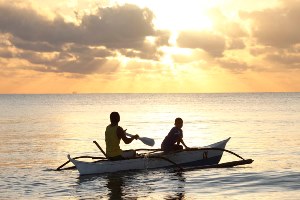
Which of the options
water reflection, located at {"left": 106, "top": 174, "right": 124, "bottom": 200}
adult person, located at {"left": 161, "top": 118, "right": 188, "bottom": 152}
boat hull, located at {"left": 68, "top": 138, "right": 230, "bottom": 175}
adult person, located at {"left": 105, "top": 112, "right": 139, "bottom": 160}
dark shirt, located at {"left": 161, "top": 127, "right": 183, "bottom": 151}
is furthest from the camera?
dark shirt, located at {"left": 161, "top": 127, "right": 183, "bottom": 151}

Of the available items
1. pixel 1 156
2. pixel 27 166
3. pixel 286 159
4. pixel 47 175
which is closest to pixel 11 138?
pixel 1 156

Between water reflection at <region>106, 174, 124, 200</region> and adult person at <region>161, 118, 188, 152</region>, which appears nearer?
water reflection at <region>106, 174, 124, 200</region>

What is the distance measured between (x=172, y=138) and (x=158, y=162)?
4.26 ft

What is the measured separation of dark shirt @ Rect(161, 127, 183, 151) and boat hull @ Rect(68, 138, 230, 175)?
1.39 feet

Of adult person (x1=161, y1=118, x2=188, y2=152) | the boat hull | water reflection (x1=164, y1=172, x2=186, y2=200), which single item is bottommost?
water reflection (x1=164, y1=172, x2=186, y2=200)

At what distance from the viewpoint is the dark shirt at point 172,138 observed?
890 inches

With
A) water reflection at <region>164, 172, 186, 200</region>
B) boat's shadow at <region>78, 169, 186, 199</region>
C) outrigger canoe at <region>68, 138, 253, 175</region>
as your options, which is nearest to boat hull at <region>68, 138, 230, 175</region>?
outrigger canoe at <region>68, 138, 253, 175</region>

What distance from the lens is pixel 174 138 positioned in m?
22.8

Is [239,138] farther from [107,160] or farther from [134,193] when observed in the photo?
[134,193]

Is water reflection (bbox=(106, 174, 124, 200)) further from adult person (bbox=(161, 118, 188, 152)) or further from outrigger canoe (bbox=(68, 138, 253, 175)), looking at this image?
adult person (bbox=(161, 118, 188, 152))

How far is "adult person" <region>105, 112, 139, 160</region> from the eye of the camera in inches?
803

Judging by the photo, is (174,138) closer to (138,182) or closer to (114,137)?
(114,137)

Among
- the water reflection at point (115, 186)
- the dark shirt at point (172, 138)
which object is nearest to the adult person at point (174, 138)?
the dark shirt at point (172, 138)

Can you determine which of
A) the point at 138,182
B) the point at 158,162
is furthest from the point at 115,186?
the point at 158,162
